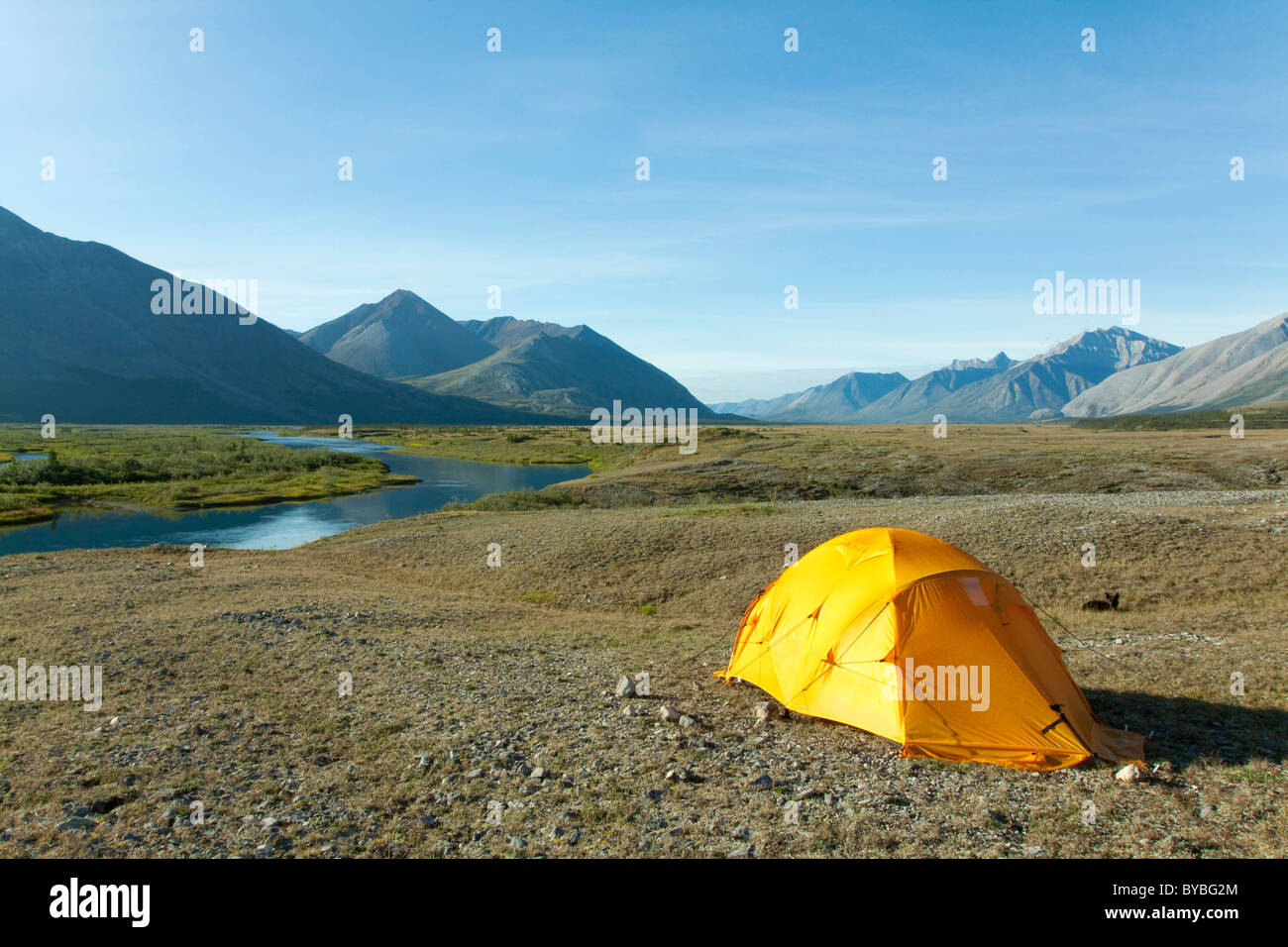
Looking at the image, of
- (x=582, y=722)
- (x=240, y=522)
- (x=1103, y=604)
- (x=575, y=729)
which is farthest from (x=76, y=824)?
(x=240, y=522)

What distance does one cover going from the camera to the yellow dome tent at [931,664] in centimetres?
989

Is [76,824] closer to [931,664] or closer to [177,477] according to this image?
[931,664]

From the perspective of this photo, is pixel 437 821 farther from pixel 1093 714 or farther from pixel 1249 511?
pixel 1249 511

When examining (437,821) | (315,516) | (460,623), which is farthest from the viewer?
(315,516)

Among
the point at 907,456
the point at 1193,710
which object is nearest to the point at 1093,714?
the point at 1193,710

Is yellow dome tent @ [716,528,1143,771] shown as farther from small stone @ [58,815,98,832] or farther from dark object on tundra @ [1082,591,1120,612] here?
dark object on tundra @ [1082,591,1120,612]

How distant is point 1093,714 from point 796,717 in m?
4.19

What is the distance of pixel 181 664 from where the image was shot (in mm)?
13758

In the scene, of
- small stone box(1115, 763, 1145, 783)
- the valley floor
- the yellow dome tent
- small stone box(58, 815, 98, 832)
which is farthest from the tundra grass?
small stone box(1115, 763, 1145, 783)

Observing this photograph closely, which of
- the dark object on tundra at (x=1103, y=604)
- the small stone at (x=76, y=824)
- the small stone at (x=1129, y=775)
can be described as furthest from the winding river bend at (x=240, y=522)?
the small stone at (x=1129, y=775)

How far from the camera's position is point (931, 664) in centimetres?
1050

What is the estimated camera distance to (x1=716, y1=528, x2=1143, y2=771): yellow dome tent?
32.4 feet

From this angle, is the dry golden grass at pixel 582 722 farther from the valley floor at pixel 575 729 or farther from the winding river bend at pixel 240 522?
the winding river bend at pixel 240 522

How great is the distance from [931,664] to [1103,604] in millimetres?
11355
